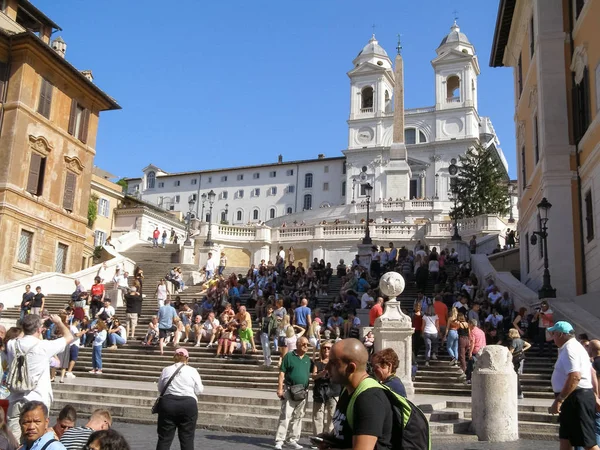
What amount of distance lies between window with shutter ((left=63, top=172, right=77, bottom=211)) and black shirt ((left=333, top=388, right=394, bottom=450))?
31094 millimetres

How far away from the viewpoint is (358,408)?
3.59 meters

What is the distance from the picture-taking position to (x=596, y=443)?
21.2 ft

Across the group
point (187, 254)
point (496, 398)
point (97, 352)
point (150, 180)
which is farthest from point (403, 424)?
point (150, 180)

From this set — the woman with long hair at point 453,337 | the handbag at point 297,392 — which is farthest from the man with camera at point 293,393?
the woman with long hair at point 453,337

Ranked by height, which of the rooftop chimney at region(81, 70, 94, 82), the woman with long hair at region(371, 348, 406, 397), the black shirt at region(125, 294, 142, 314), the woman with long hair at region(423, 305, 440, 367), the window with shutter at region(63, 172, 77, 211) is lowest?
the woman with long hair at region(371, 348, 406, 397)

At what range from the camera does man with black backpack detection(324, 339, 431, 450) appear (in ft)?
11.7

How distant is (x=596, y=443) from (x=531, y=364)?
32.3ft

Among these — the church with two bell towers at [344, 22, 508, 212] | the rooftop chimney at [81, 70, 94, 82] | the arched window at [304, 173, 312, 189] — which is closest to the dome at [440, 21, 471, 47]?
the church with two bell towers at [344, 22, 508, 212]

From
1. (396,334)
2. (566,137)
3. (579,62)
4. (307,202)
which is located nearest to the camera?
(396,334)

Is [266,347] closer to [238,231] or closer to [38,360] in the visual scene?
[38,360]

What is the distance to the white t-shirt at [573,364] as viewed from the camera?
21.9 feet

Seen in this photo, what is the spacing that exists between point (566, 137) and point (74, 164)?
2336 cm

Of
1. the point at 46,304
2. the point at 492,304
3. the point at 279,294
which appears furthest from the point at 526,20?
the point at 46,304

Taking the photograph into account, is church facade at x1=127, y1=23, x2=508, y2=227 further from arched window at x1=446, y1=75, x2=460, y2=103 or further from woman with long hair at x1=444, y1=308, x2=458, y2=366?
woman with long hair at x1=444, y1=308, x2=458, y2=366
